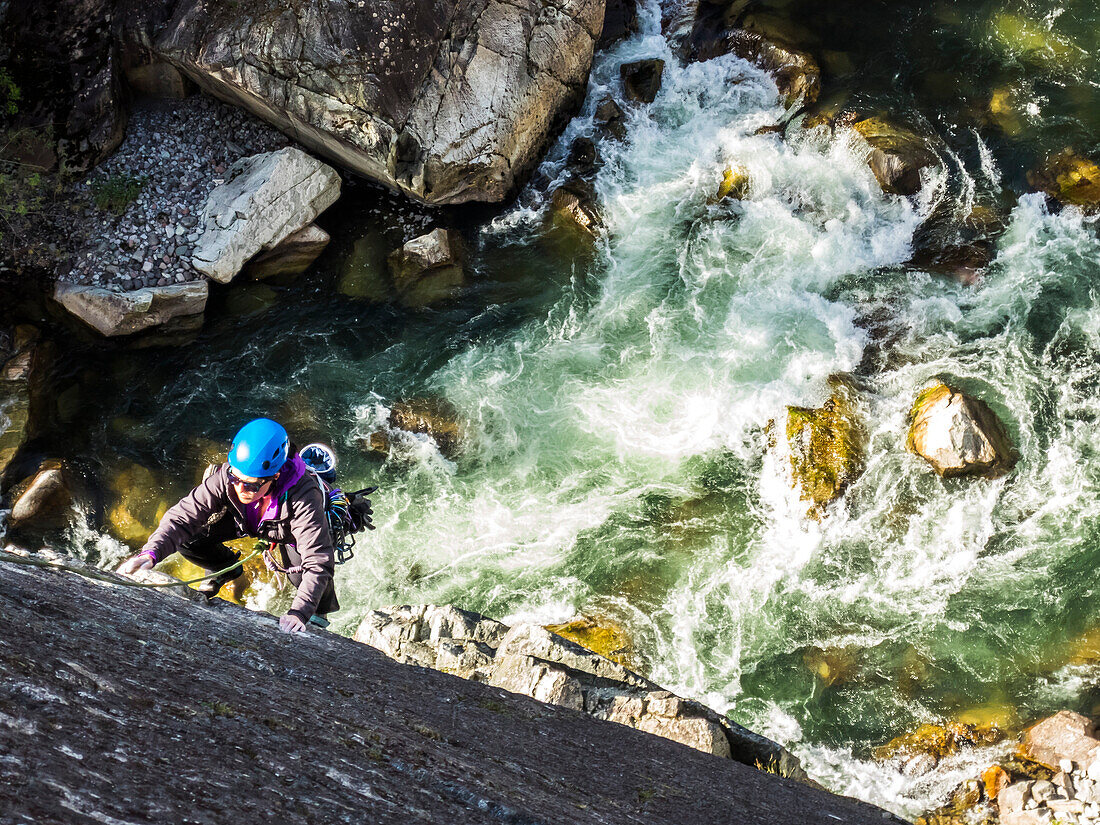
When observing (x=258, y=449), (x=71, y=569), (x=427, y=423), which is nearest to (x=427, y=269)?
(x=427, y=423)

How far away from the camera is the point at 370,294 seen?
11633mm

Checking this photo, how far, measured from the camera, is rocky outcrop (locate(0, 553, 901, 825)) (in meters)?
2.13

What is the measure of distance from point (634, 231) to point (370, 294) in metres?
4.13

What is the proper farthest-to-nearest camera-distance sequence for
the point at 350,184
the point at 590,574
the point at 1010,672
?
the point at 350,184, the point at 590,574, the point at 1010,672

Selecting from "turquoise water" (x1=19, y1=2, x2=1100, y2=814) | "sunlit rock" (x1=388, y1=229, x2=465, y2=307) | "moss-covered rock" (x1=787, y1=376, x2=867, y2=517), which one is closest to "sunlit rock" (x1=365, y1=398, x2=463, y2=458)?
"turquoise water" (x1=19, y1=2, x2=1100, y2=814)

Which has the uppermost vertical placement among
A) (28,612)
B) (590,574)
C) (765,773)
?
(590,574)

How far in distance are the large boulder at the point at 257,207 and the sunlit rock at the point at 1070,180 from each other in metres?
10.4

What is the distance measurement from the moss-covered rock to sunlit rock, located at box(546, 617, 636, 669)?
2728mm

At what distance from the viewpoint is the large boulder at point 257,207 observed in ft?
36.1

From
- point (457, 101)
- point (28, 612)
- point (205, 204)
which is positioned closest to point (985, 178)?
point (457, 101)

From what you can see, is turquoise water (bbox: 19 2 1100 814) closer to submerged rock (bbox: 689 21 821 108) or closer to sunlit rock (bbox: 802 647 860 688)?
sunlit rock (bbox: 802 647 860 688)

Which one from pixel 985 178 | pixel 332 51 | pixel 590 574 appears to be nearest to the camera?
pixel 590 574

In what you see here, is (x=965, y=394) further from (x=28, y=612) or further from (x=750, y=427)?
(x=28, y=612)

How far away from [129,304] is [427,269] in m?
4.15
